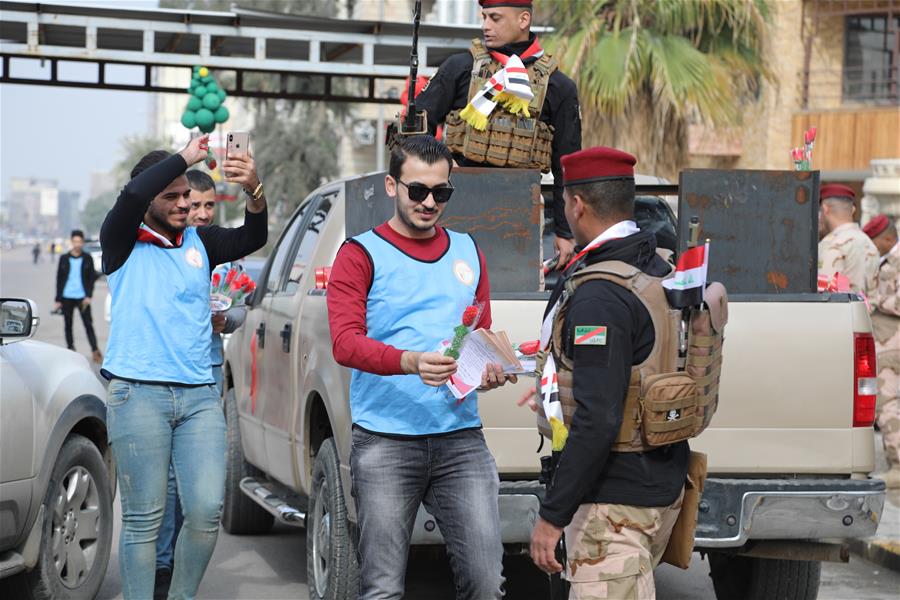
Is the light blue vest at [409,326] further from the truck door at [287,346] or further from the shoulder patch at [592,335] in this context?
the truck door at [287,346]

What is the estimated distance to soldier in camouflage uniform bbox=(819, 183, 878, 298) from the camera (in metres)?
10.6

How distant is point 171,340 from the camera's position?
17.6 ft

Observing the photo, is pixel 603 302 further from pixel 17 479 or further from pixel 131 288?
pixel 17 479

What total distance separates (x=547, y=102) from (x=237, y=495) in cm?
347

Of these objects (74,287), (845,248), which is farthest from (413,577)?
(74,287)

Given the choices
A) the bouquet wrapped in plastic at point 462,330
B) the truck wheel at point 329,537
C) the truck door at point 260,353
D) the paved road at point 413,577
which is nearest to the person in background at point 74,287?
the paved road at point 413,577

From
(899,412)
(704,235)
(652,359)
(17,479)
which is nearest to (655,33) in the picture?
(899,412)

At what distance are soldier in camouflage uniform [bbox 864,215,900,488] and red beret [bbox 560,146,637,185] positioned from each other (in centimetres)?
645

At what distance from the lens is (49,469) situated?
6156mm

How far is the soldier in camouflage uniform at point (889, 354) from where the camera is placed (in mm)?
9883

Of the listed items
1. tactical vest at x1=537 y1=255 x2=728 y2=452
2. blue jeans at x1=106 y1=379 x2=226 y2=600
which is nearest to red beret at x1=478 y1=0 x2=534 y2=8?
blue jeans at x1=106 y1=379 x2=226 y2=600

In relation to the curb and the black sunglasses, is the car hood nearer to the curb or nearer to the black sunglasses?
the black sunglasses

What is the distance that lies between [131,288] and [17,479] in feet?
3.56

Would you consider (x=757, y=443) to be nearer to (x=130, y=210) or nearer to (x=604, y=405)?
(x=604, y=405)
